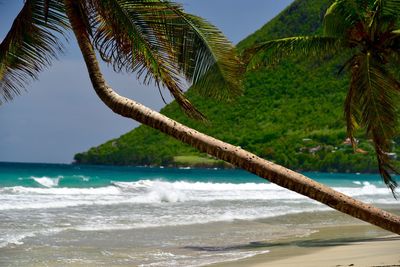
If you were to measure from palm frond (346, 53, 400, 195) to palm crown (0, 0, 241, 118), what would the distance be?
5.94 meters

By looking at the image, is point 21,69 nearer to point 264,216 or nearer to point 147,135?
point 264,216

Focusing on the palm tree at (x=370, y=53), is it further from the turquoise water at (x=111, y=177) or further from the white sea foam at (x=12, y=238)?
the turquoise water at (x=111, y=177)

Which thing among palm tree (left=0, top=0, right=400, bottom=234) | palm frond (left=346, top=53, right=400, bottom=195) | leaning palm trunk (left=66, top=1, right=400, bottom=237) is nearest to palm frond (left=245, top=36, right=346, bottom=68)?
palm frond (left=346, top=53, right=400, bottom=195)

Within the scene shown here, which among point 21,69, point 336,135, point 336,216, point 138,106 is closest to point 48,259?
point 21,69

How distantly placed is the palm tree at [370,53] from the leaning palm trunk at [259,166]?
19.9ft

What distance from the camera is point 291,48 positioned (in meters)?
13.6

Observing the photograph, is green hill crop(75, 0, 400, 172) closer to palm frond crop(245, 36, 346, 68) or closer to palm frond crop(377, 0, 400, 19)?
palm frond crop(245, 36, 346, 68)

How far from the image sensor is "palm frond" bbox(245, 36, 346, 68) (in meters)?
13.4

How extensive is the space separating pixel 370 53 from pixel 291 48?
199 centimetres

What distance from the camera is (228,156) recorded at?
18.2 ft

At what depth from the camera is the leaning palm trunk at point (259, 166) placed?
5500 mm

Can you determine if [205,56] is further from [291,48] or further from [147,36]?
[291,48]

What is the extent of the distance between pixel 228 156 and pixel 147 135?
7554 centimetres

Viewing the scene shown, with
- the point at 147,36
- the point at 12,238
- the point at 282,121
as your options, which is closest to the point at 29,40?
the point at 147,36
